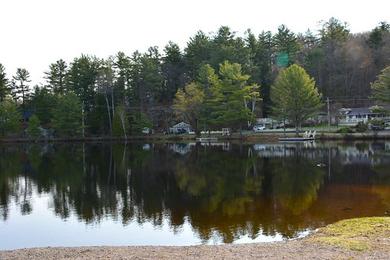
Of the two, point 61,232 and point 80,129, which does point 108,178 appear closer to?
point 61,232

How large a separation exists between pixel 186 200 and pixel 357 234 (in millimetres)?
9892

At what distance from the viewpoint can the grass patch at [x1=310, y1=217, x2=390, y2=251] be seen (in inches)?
417

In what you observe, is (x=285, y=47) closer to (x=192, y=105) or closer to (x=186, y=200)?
(x=192, y=105)

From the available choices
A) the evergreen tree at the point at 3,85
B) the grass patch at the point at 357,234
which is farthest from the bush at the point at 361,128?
the evergreen tree at the point at 3,85

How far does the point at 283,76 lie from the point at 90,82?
3608 centimetres

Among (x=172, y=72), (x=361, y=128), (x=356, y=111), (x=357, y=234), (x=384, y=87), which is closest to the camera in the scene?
(x=357, y=234)

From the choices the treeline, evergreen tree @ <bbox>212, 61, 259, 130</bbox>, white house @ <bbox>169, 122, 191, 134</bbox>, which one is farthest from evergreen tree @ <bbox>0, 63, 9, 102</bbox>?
evergreen tree @ <bbox>212, 61, 259, 130</bbox>

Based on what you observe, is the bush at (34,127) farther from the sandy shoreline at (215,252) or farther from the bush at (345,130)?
the sandy shoreline at (215,252)

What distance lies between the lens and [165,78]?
87.8 metres

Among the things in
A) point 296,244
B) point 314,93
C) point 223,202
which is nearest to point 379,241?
point 296,244

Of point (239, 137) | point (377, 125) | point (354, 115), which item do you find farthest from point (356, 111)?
point (239, 137)

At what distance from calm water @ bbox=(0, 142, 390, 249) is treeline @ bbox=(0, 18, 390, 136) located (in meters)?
43.3

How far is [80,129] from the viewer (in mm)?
77250

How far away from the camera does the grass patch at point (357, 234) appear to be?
10.6m
